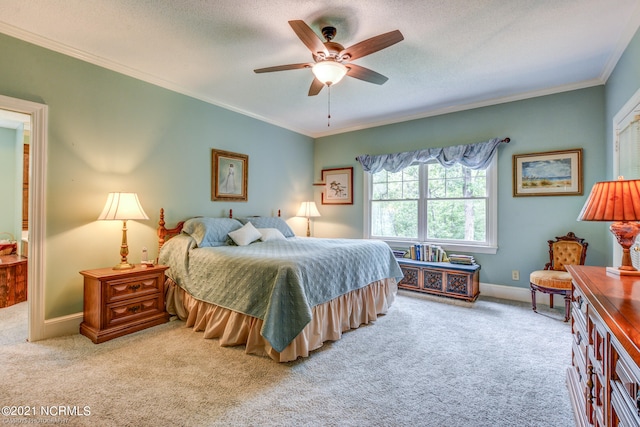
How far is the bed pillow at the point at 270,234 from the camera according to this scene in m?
3.91

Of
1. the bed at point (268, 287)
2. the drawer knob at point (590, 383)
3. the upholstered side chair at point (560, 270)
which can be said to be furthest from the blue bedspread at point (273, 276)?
the upholstered side chair at point (560, 270)

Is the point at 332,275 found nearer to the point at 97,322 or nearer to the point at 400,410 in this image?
the point at 400,410

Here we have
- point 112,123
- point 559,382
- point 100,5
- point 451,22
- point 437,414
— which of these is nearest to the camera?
point 437,414

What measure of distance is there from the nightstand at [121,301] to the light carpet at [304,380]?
0.12 m

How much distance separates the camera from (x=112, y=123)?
3.11m

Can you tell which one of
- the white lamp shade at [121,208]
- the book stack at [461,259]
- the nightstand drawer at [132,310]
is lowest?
the nightstand drawer at [132,310]

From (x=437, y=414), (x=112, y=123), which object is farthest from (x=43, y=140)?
(x=437, y=414)

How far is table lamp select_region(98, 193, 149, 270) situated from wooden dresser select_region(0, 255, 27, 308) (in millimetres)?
1825

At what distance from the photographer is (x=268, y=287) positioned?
236cm

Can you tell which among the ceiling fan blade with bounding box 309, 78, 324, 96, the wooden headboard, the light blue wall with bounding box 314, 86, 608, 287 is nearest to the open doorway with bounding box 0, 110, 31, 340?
the wooden headboard

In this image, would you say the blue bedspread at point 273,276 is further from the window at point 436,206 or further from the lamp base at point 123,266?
the window at point 436,206

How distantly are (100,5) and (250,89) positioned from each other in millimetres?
1679

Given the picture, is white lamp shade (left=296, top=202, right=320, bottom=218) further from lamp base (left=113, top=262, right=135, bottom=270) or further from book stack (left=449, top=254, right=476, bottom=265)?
lamp base (left=113, top=262, right=135, bottom=270)

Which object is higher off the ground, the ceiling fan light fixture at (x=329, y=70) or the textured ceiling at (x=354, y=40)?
the textured ceiling at (x=354, y=40)
